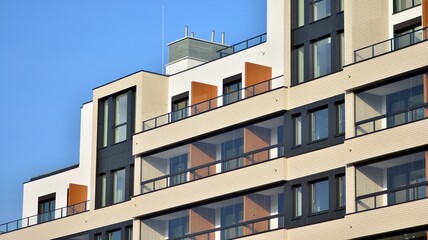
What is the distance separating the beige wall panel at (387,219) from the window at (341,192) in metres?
1.58

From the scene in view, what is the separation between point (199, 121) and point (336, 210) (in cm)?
1224

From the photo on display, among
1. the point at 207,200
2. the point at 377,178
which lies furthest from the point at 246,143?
the point at 377,178

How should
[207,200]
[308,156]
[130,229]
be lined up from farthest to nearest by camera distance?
1. [130,229]
2. [207,200]
3. [308,156]

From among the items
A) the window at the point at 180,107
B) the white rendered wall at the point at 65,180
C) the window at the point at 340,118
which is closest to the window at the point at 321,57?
the window at the point at 340,118

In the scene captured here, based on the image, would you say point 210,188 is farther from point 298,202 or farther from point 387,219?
point 387,219

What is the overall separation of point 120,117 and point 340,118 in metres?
19.0

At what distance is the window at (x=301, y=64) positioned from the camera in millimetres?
75375

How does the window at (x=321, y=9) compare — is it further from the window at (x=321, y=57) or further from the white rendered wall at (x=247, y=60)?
the white rendered wall at (x=247, y=60)

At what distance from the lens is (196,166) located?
8062 cm

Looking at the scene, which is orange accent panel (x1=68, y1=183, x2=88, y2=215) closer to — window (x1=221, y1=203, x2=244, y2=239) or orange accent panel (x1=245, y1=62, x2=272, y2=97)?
window (x1=221, y1=203, x2=244, y2=239)

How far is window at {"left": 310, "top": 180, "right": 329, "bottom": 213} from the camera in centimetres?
7244

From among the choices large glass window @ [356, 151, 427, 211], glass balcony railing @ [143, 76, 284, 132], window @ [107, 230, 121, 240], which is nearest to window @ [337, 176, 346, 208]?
large glass window @ [356, 151, 427, 211]

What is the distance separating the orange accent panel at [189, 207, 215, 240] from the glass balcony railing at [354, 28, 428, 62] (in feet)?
43.3

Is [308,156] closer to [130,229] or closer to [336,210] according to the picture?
[336,210]
